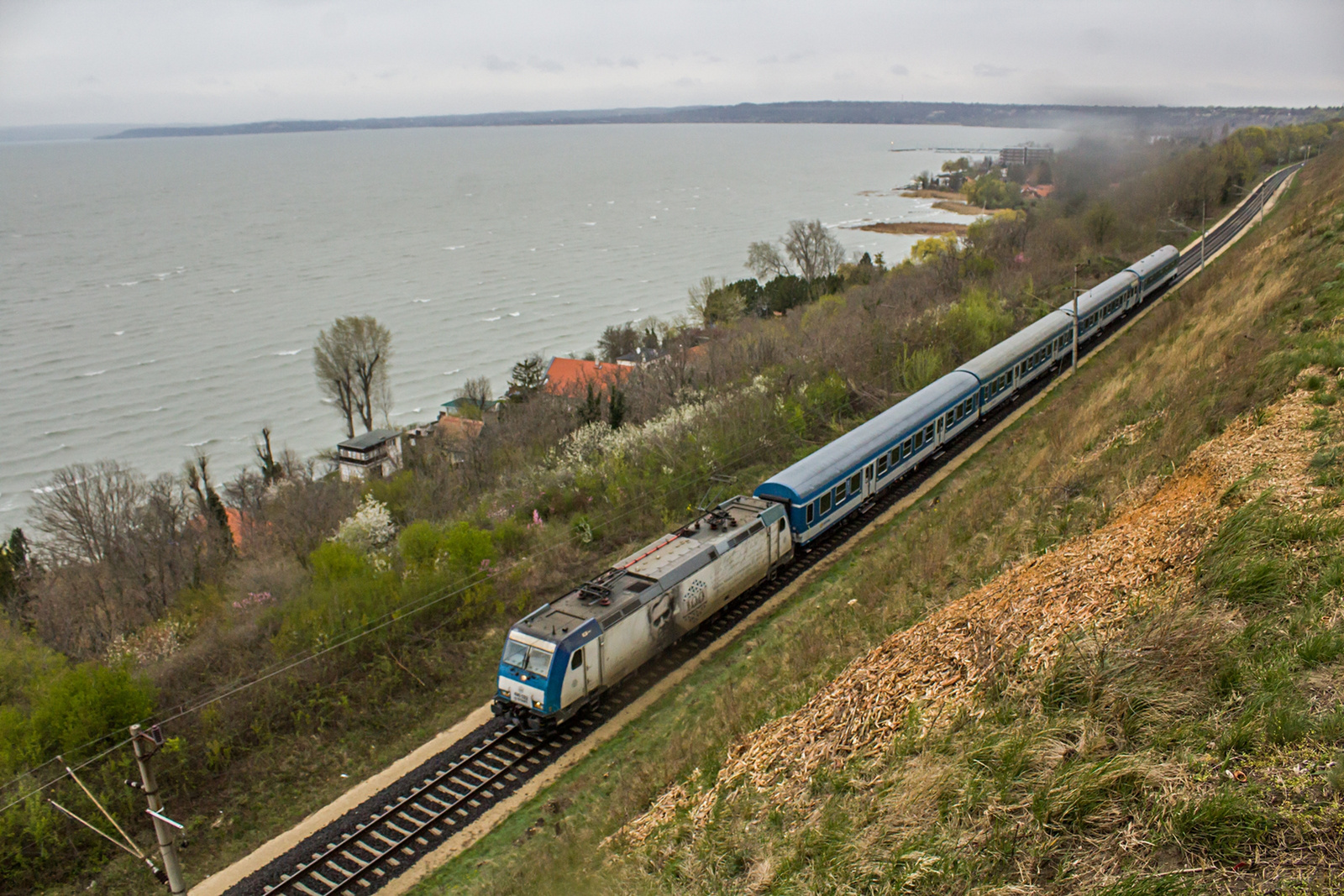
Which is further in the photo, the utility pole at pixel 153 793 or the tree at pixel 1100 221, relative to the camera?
the tree at pixel 1100 221

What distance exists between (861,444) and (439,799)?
1466 cm

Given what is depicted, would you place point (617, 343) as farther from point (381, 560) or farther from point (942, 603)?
point (942, 603)

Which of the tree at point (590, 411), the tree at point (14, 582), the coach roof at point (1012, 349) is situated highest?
the coach roof at point (1012, 349)

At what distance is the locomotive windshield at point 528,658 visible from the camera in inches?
631

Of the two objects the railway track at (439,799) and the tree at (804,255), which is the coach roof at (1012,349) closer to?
the railway track at (439,799)

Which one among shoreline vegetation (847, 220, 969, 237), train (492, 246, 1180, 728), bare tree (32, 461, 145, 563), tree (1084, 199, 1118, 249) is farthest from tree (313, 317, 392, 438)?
shoreline vegetation (847, 220, 969, 237)

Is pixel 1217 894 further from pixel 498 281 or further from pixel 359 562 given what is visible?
pixel 498 281

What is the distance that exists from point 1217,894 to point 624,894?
22.9 ft

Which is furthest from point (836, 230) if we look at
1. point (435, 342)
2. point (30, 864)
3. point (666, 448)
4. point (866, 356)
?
point (30, 864)

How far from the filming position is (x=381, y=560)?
23.7 meters

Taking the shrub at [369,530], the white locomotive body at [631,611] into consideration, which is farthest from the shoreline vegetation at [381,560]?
the white locomotive body at [631,611]

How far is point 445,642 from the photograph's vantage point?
69.0ft

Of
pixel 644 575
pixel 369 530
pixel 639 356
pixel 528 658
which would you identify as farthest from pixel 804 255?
pixel 528 658

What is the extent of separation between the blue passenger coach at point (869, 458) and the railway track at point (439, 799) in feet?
8.11
